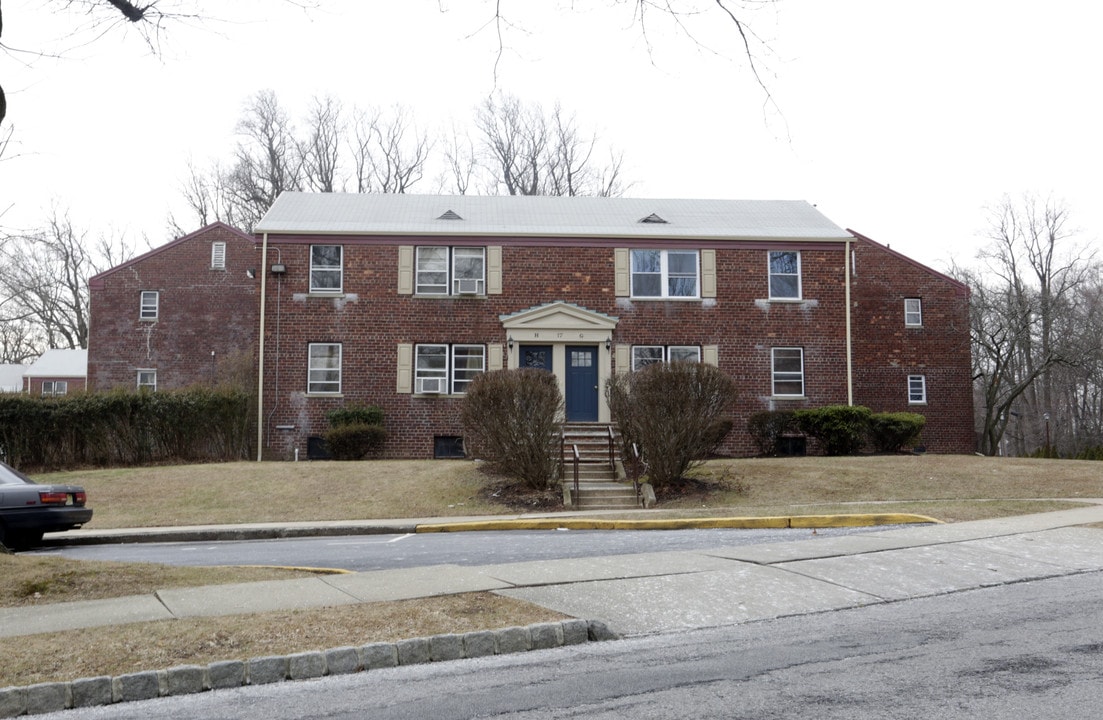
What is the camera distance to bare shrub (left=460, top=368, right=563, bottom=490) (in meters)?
18.2

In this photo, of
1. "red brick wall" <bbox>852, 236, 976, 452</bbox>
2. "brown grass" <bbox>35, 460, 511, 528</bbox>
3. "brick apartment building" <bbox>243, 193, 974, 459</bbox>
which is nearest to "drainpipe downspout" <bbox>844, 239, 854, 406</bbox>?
"brick apartment building" <bbox>243, 193, 974, 459</bbox>

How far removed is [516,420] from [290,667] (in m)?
12.1

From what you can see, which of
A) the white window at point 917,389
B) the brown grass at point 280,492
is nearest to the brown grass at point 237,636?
the brown grass at point 280,492

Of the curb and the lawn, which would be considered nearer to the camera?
the curb

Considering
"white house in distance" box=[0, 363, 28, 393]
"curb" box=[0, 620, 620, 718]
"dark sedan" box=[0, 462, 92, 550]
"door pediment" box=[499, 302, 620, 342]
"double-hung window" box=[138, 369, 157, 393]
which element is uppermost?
"white house in distance" box=[0, 363, 28, 393]

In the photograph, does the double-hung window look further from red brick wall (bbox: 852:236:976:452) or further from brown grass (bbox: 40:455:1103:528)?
red brick wall (bbox: 852:236:976:452)

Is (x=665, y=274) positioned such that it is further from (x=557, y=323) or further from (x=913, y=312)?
(x=913, y=312)

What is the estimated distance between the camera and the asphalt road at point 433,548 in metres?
11.2

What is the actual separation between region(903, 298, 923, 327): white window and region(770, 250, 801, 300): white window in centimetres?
851

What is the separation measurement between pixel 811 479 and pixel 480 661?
1381 centimetres

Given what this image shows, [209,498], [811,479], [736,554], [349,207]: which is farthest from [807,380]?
[736,554]

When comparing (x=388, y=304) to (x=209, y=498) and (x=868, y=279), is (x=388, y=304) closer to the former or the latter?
(x=209, y=498)

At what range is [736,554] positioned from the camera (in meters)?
10.2

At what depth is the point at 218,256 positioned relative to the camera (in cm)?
3825
